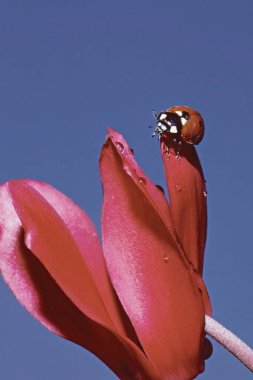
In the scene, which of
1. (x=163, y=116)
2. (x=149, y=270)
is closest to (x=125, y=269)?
(x=149, y=270)

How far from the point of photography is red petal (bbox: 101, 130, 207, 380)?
0.87m

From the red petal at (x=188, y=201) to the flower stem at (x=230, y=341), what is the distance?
0.07 meters

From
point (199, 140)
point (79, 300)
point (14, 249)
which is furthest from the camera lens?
point (199, 140)

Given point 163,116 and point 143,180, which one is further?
point 163,116

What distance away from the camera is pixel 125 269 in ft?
3.01

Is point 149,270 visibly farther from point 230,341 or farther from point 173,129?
point 173,129

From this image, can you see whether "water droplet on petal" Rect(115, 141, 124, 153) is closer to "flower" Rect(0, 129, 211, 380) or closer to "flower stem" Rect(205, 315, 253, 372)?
"flower" Rect(0, 129, 211, 380)

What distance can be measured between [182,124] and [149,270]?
0.28 meters

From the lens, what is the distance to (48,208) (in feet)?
3.01

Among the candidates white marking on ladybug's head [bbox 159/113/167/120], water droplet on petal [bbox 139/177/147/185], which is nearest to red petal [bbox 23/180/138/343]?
water droplet on petal [bbox 139/177/147/185]

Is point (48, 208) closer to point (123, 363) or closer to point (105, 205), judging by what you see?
point (105, 205)

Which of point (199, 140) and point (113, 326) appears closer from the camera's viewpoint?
point (113, 326)

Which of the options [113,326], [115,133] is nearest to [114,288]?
[113,326]

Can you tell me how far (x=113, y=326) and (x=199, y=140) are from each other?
A: 303mm
